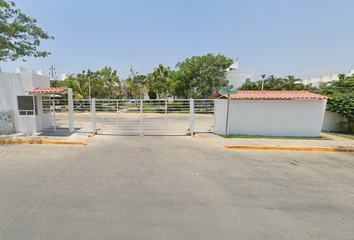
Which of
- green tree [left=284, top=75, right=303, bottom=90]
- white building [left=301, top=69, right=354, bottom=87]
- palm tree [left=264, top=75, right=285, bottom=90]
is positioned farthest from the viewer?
white building [left=301, top=69, right=354, bottom=87]

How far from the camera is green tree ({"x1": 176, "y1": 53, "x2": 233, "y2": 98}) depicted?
2625 centimetres

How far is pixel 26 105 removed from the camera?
355 inches

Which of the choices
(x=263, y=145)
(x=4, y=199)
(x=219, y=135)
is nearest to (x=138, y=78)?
(x=219, y=135)

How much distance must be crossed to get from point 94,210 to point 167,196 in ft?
5.02

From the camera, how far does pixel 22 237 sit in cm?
249

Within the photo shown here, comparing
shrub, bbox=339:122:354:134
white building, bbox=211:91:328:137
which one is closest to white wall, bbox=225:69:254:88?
shrub, bbox=339:122:354:134

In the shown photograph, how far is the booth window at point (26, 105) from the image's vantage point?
892 cm

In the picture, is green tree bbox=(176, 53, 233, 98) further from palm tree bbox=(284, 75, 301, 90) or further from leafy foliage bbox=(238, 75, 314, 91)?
palm tree bbox=(284, 75, 301, 90)

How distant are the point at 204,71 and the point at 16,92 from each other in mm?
23015

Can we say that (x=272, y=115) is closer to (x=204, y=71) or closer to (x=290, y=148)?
(x=290, y=148)


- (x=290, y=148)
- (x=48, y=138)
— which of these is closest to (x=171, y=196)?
(x=290, y=148)

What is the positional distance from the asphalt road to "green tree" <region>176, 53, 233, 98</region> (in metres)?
21.1

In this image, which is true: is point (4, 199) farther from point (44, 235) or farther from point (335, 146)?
point (335, 146)

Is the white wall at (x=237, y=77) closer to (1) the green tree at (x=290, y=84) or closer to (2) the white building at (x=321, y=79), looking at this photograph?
(1) the green tree at (x=290, y=84)
